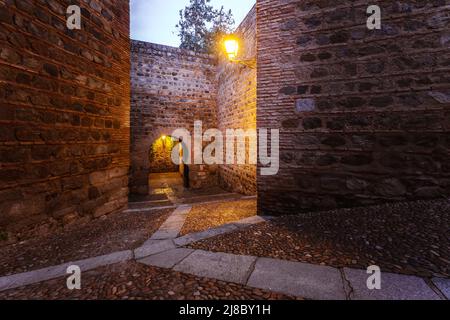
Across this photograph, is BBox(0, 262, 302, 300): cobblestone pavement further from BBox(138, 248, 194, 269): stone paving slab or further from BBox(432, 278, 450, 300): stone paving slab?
BBox(432, 278, 450, 300): stone paving slab

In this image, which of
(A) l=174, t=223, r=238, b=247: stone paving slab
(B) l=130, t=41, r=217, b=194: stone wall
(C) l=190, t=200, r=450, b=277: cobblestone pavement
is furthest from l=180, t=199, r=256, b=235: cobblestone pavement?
(B) l=130, t=41, r=217, b=194: stone wall

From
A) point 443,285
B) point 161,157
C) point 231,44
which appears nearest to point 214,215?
point 443,285

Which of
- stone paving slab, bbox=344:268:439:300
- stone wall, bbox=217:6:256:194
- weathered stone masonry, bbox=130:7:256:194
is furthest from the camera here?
weathered stone masonry, bbox=130:7:256:194

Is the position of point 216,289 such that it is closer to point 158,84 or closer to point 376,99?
point 376,99

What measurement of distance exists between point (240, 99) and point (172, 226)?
5.06 m

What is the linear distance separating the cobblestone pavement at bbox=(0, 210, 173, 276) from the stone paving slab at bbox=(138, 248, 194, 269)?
0.59m

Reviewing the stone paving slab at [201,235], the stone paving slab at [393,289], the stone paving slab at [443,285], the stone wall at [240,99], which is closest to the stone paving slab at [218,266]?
the stone paving slab at [201,235]

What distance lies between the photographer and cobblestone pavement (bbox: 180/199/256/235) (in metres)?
3.53

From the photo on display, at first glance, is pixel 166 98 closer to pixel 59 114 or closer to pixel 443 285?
pixel 59 114

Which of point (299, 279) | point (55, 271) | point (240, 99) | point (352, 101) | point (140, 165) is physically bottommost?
point (55, 271)

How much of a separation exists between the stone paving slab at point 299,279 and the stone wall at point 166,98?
7180 millimetres

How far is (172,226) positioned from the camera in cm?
343
